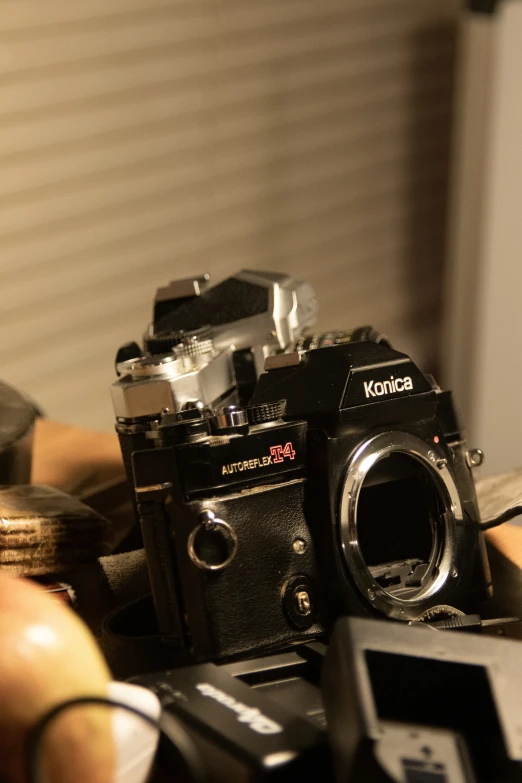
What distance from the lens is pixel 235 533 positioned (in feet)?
2.06

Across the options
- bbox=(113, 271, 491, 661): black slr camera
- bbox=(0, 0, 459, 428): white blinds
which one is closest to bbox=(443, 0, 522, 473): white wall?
bbox=(0, 0, 459, 428): white blinds

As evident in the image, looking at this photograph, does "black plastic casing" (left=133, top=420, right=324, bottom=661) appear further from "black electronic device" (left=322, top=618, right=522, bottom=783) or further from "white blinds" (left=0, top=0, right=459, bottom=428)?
"white blinds" (left=0, top=0, right=459, bottom=428)

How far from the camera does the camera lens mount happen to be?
2.14 ft

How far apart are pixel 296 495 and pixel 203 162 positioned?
1090mm

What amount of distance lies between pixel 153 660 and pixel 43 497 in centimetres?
21

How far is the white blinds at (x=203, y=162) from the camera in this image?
1.44 metres

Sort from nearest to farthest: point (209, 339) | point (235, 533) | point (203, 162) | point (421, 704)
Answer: point (421, 704), point (235, 533), point (209, 339), point (203, 162)

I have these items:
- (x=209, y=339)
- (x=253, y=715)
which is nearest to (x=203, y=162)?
(x=209, y=339)

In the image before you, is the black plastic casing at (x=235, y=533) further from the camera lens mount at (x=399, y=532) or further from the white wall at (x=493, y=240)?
the white wall at (x=493, y=240)

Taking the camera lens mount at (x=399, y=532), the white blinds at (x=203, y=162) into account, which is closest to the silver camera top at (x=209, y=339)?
the camera lens mount at (x=399, y=532)

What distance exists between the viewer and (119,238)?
1.56 m

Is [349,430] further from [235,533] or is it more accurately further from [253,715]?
[253,715]

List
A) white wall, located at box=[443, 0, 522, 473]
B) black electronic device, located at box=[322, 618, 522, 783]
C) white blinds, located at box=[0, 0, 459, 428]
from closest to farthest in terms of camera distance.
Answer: black electronic device, located at box=[322, 618, 522, 783] → white blinds, located at box=[0, 0, 459, 428] → white wall, located at box=[443, 0, 522, 473]

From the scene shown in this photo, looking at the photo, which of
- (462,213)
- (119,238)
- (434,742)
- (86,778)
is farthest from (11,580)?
(462,213)
